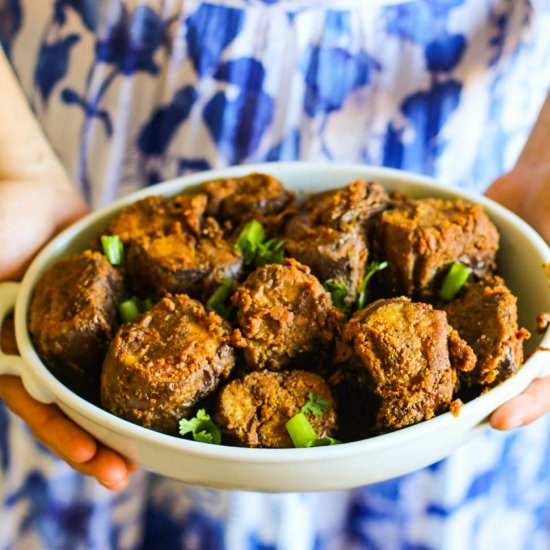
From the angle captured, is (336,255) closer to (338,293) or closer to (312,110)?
(338,293)

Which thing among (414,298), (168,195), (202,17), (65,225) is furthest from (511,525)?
(202,17)

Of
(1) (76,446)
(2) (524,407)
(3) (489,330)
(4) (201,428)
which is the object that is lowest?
(1) (76,446)

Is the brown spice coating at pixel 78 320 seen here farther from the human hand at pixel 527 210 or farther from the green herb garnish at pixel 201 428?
the human hand at pixel 527 210

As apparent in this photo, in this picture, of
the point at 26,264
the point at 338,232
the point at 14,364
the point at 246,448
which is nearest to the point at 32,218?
the point at 26,264

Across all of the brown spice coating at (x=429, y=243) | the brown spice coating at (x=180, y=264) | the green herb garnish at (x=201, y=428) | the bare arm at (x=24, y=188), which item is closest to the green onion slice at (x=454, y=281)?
the brown spice coating at (x=429, y=243)

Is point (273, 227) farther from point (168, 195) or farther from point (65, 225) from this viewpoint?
point (65, 225)

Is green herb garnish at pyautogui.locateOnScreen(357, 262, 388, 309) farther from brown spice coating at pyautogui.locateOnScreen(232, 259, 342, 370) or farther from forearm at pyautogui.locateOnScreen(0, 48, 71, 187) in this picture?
forearm at pyautogui.locateOnScreen(0, 48, 71, 187)
